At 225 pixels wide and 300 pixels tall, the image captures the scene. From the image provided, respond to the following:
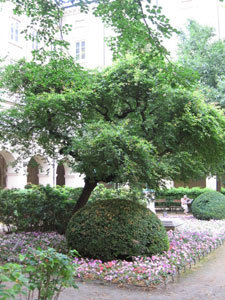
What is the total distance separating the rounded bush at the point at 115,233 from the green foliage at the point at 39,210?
3296 mm

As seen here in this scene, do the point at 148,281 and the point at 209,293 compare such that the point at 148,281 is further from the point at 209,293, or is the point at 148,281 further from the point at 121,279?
the point at 209,293

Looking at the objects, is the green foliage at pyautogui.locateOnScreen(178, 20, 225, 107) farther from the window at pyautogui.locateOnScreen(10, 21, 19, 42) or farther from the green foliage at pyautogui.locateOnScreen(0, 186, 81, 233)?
the green foliage at pyautogui.locateOnScreen(0, 186, 81, 233)

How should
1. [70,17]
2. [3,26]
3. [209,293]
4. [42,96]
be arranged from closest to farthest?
[209,293] → [42,96] → [3,26] → [70,17]

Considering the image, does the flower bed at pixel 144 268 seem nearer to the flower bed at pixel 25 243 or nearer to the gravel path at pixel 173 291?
the gravel path at pixel 173 291

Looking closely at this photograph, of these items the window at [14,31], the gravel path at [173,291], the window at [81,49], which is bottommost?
the gravel path at [173,291]

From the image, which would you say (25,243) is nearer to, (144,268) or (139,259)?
(139,259)

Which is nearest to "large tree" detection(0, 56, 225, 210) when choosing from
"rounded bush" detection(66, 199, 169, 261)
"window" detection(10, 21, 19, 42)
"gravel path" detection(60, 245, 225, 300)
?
"rounded bush" detection(66, 199, 169, 261)

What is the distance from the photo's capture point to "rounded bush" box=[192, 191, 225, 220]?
14.8m

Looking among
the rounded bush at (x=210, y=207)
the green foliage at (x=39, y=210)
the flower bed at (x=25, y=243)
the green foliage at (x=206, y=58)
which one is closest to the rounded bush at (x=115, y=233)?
the flower bed at (x=25, y=243)

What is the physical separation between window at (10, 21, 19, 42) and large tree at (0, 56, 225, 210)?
52.8ft

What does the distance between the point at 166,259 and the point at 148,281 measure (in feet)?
3.69

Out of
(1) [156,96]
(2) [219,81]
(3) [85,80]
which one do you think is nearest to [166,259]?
(1) [156,96]

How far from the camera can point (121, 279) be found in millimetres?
5988

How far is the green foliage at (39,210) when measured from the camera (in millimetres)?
10492
